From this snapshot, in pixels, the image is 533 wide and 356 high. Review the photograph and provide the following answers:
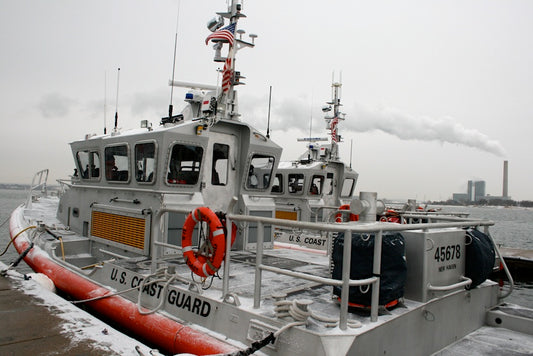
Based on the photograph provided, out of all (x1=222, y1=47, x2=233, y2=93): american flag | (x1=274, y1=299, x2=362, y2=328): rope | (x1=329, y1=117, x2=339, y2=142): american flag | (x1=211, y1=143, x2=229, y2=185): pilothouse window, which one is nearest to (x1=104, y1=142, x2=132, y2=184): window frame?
(x1=211, y1=143, x2=229, y2=185): pilothouse window

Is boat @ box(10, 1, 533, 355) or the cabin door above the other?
the cabin door

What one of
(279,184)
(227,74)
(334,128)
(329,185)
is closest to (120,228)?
(227,74)

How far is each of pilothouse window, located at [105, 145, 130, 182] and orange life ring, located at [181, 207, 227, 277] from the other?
128 inches

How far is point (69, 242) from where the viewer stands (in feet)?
27.5

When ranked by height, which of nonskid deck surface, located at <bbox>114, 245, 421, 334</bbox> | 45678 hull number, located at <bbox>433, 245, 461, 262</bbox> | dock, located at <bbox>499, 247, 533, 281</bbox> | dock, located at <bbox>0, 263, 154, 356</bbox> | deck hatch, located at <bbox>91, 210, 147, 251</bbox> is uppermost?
45678 hull number, located at <bbox>433, 245, 461, 262</bbox>

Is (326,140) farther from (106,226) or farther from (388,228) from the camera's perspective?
(388,228)

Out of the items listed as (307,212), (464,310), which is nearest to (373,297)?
(464,310)

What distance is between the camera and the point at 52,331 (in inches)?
172

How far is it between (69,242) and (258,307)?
5747mm

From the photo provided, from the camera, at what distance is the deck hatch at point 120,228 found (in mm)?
7105

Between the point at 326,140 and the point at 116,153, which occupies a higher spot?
the point at 326,140

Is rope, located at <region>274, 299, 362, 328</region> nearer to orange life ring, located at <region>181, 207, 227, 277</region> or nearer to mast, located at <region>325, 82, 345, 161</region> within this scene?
orange life ring, located at <region>181, 207, 227, 277</region>

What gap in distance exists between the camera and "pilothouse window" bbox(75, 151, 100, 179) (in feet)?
28.5

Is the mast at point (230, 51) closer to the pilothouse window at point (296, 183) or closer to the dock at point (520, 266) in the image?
the pilothouse window at point (296, 183)
